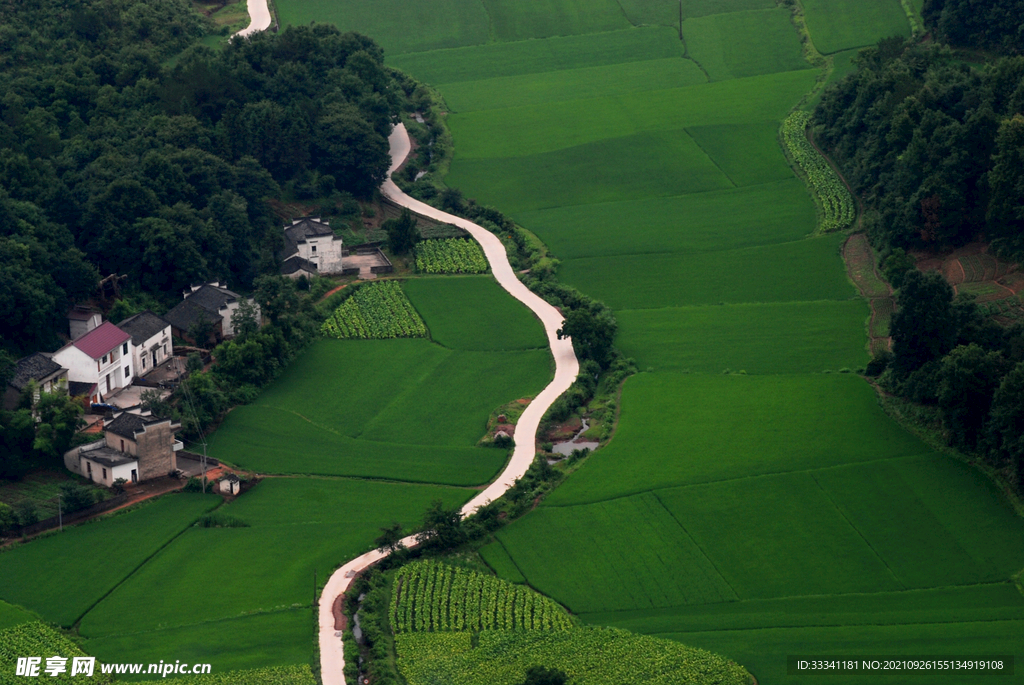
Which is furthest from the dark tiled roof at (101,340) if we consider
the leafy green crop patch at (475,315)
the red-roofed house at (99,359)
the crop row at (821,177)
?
the crop row at (821,177)

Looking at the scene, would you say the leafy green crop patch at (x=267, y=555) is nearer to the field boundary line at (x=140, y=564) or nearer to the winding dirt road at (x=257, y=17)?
the field boundary line at (x=140, y=564)

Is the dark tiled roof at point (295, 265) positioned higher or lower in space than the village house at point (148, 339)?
lower

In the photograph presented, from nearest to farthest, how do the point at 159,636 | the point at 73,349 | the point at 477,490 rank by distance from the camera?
the point at 159,636 → the point at 477,490 → the point at 73,349

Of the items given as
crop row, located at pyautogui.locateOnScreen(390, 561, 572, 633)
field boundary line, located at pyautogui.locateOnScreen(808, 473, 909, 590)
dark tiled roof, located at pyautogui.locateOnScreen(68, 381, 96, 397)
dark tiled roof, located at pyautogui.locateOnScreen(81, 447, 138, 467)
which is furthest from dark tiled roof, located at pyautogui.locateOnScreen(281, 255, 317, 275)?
field boundary line, located at pyautogui.locateOnScreen(808, 473, 909, 590)

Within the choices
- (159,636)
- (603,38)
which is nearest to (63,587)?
(159,636)

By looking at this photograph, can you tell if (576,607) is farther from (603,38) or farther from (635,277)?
(603,38)

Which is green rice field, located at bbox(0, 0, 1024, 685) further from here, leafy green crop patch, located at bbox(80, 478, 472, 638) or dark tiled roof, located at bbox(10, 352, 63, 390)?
→ dark tiled roof, located at bbox(10, 352, 63, 390)
